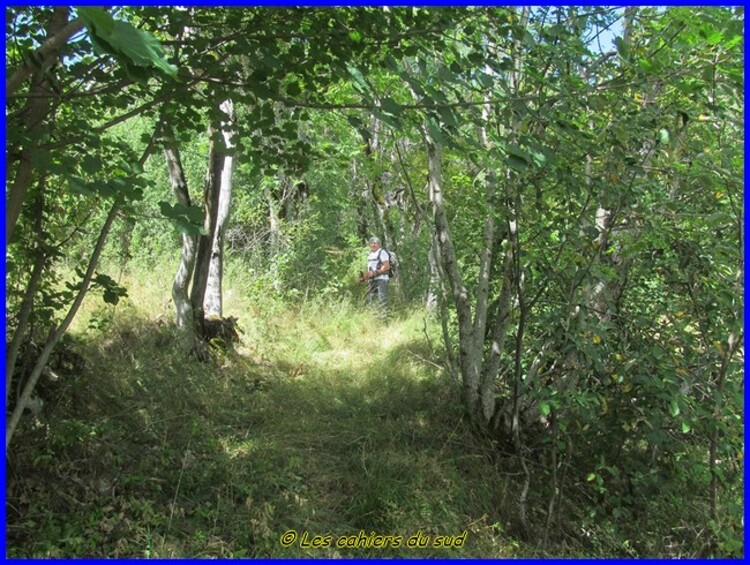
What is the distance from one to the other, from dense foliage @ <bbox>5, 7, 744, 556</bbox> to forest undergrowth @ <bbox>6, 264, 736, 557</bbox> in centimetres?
9

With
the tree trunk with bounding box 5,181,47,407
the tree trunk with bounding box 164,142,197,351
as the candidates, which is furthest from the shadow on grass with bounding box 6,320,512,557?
the tree trunk with bounding box 5,181,47,407

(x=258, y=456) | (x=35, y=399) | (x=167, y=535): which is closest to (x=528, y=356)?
(x=258, y=456)

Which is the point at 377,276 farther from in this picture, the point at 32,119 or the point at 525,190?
the point at 32,119

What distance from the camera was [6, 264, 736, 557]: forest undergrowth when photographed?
2.56 metres

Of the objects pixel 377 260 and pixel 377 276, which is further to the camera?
pixel 377 260

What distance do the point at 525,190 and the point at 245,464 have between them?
2316 millimetres

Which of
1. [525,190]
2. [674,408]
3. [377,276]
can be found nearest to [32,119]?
[525,190]

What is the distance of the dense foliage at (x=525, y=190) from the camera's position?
79.5 inches

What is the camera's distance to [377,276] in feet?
23.9

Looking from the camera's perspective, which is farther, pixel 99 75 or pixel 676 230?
pixel 676 230

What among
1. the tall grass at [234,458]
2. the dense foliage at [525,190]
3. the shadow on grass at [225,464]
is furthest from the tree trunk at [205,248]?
the dense foliage at [525,190]

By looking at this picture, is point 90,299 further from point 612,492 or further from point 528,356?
point 612,492

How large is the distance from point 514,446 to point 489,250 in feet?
4.49

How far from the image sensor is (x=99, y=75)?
77.3 inches
